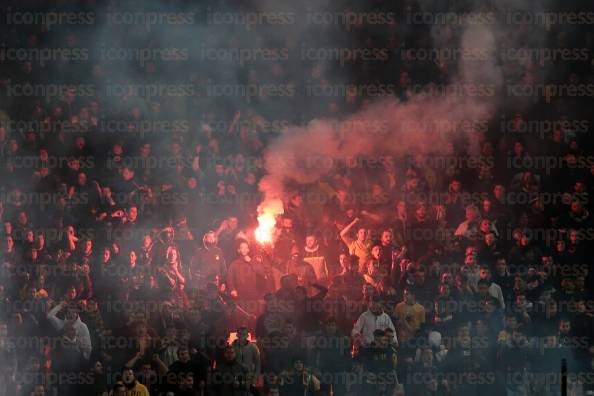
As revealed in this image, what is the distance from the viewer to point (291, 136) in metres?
11.7

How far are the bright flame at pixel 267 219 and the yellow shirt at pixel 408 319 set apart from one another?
1.57m

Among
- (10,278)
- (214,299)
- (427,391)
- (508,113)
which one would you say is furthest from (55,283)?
(508,113)

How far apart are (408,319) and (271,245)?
1.62 metres

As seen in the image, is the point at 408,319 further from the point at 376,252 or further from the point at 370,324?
the point at 376,252

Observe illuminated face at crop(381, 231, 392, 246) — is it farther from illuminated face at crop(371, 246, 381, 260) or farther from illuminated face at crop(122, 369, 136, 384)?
illuminated face at crop(122, 369, 136, 384)

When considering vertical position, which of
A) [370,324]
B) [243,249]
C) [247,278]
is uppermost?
[243,249]

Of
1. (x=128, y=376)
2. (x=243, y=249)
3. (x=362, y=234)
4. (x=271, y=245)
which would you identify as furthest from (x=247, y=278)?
(x=128, y=376)

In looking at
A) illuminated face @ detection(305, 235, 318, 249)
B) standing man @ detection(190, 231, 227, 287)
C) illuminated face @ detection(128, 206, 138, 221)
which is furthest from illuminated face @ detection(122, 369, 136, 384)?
illuminated face @ detection(305, 235, 318, 249)

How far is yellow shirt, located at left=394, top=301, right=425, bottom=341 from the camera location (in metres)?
10.3

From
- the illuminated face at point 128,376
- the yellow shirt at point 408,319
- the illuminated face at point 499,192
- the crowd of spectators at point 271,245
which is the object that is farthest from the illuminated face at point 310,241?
the illuminated face at point 128,376

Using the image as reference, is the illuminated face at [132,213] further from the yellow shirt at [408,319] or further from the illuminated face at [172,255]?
the yellow shirt at [408,319]

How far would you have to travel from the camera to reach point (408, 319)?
10.4 meters

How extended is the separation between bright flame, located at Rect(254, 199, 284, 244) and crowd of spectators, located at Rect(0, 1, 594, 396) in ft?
0.24

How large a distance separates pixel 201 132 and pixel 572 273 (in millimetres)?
3735
